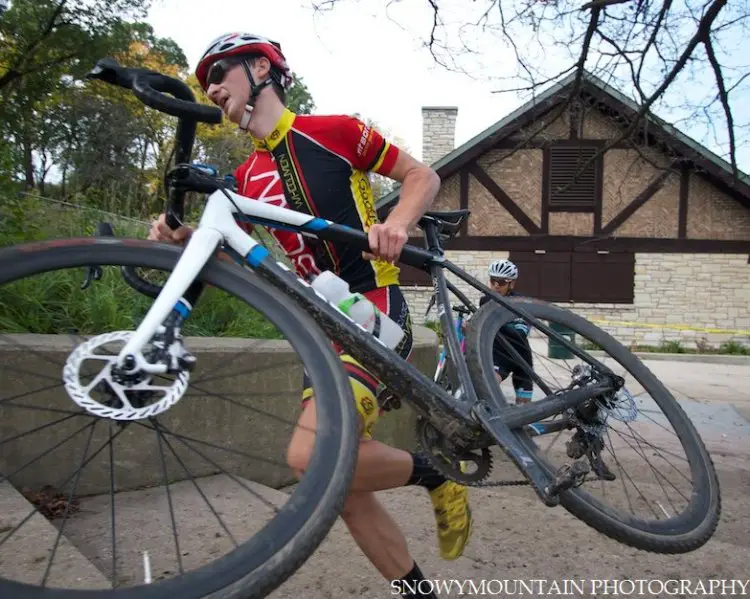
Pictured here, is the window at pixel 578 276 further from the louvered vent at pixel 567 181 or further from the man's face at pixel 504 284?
the man's face at pixel 504 284

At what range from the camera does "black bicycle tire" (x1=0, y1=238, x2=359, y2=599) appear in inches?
45.1

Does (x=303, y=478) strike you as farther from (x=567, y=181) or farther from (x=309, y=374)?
(x=567, y=181)

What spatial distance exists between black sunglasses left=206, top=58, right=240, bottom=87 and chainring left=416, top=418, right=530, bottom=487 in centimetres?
131

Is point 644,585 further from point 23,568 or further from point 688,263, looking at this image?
point 688,263

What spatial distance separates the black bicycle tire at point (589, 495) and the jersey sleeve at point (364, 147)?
0.66 m

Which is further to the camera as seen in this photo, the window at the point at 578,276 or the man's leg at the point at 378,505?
the window at the point at 578,276

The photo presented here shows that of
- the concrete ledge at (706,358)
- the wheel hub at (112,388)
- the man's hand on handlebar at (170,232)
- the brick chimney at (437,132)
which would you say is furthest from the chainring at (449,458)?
the brick chimney at (437,132)

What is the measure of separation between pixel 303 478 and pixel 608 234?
672 inches

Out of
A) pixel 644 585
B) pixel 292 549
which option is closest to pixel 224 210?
pixel 292 549

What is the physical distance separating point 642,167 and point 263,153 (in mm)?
16991

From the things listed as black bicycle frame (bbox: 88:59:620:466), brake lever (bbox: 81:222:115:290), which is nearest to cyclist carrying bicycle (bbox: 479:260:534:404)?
black bicycle frame (bbox: 88:59:620:466)

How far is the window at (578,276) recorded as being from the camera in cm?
1686

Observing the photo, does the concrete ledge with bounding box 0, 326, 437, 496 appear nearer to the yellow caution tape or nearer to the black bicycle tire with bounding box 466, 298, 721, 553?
the black bicycle tire with bounding box 466, 298, 721, 553

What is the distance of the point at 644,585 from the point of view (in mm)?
2723
